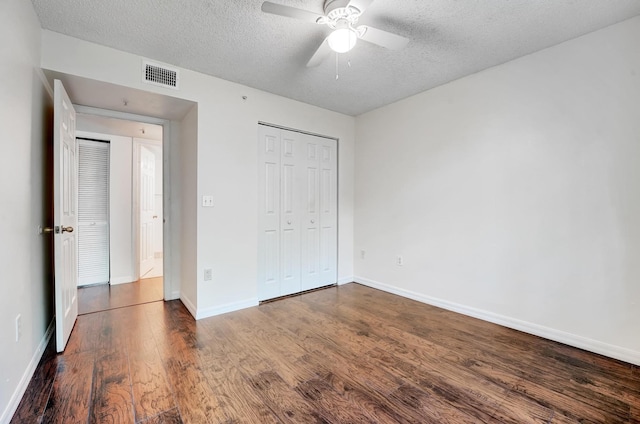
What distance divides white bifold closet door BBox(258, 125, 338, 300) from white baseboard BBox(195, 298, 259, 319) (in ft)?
0.64

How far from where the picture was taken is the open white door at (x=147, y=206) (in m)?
4.47

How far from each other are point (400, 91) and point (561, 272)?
91.2 inches

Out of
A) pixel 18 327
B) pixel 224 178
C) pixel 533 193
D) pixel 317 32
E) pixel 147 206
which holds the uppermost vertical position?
pixel 317 32

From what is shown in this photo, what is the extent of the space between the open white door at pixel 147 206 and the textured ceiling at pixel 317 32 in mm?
Answer: 2462

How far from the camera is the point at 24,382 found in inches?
65.7

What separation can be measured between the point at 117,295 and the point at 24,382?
2025 mm

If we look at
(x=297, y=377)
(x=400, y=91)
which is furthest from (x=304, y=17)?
(x=297, y=377)

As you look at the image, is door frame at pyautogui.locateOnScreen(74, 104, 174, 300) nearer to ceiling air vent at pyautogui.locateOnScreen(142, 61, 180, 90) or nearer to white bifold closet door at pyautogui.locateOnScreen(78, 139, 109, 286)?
ceiling air vent at pyautogui.locateOnScreen(142, 61, 180, 90)

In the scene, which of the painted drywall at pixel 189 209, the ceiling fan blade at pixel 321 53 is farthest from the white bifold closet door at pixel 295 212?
the ceiling fan blade at pixel 321 53

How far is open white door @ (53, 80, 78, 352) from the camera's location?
206 centimetres

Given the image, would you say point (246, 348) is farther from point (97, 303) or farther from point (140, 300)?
point (97, 303)

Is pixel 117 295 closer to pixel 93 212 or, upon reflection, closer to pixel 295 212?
pixel 93 212

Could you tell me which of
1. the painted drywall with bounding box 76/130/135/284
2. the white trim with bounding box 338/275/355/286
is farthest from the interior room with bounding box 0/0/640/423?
the painted drywall with bounding box 76/130/135/284

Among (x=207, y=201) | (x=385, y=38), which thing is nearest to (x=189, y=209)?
(x=207, y=201)
